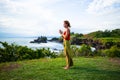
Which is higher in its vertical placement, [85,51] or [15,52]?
[15,52]

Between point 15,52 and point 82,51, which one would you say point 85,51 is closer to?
point 82,51

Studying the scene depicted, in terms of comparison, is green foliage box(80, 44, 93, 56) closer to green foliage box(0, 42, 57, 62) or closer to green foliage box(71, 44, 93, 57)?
green foliage box(71, 44, 93, 57)

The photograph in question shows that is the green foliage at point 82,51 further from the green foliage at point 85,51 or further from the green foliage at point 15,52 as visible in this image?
the green foliage at point 15,52

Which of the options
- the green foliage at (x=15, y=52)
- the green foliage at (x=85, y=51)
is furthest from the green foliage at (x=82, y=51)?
the green foliage at (x=15, y=52)

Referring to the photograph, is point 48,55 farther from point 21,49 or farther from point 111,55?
point 111,55

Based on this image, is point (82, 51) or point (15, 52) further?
point (82, 51)

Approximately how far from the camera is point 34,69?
38.3 ft

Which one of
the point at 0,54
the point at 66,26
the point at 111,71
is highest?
the point at 66,26

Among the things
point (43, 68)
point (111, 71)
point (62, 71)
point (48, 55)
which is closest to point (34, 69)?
point (43, 68)

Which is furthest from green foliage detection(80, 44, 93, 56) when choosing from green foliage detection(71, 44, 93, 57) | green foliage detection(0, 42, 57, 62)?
green foliage detection(0, 42, 57, 62)

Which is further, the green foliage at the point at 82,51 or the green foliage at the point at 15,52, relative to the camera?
the green foliage at the point at 82,51

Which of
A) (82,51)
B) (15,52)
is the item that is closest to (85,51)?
(82,51)

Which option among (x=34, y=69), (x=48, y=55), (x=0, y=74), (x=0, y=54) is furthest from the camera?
(x=48, y=55)

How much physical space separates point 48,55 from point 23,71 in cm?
753
